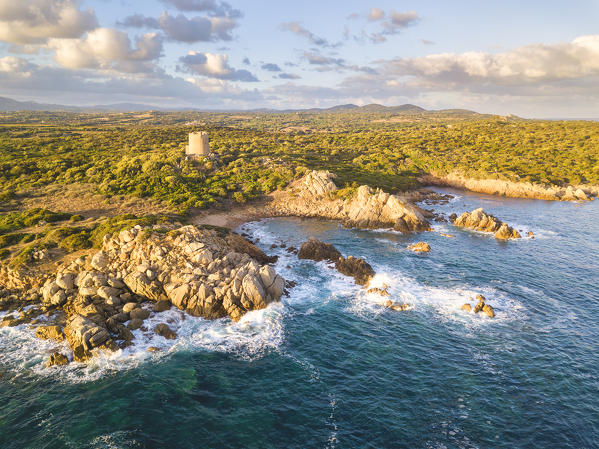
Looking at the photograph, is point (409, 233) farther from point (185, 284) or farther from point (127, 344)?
point (127, 344)

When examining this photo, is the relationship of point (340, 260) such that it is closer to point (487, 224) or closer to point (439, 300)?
point (439, 300)

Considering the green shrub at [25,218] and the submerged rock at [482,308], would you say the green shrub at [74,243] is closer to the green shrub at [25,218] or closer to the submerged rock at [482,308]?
the green shrub at [25,218]

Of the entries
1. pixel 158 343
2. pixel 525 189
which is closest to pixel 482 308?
pixel 158 343

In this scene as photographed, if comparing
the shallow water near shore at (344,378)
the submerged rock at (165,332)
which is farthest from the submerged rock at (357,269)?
the submerged rock at (165,332)

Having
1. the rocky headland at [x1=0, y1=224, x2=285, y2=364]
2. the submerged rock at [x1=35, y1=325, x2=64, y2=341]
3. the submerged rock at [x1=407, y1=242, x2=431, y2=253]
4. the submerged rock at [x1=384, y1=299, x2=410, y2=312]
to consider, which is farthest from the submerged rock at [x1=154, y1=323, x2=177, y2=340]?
the submerged rock at [x1=407, y1=242, x2=431, y2=253]

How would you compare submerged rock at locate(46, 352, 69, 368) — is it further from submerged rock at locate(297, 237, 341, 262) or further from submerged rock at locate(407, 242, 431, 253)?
submerged rock at locate(407, 242, 431, 253)
